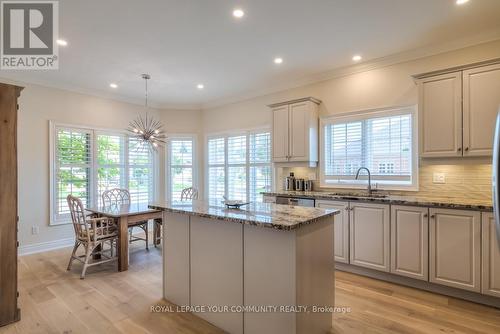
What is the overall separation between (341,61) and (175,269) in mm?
3416

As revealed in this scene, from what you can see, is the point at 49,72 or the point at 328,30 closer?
the point at 328,30

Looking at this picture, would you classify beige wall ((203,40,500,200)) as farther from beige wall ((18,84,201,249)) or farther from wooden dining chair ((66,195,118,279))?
beige wall ((18,84,201,249))

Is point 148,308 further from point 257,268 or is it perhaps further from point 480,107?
point 480,107

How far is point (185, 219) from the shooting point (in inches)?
101

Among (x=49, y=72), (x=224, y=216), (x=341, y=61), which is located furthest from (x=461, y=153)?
(x=49, y=72)

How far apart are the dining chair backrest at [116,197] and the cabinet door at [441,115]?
4.81m

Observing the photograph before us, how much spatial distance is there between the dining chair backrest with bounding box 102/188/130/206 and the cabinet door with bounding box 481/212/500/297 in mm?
5156

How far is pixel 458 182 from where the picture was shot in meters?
3.18

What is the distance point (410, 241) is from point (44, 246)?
5384mm

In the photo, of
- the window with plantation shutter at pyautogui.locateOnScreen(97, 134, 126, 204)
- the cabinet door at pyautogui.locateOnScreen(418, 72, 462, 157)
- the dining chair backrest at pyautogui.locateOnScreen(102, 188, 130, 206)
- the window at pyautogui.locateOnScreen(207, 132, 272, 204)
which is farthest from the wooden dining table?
the cabinet door at pyautogui.locateOnScreen(418, 72, 462, 157)

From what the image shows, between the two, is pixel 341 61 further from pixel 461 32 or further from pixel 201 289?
pixel 201 289

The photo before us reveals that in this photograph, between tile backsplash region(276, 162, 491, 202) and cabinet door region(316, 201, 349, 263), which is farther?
cabinet door region(316, 201, 349, 263)

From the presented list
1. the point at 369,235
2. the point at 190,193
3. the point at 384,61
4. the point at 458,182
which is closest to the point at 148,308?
the point at 369,235

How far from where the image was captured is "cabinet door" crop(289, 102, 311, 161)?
412cm
